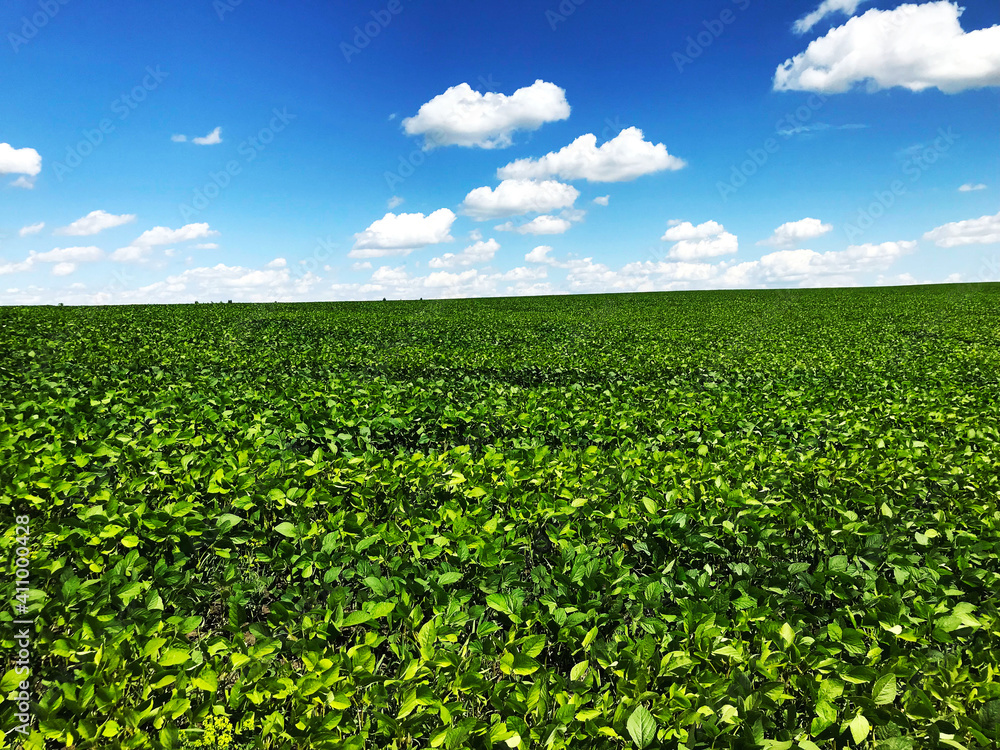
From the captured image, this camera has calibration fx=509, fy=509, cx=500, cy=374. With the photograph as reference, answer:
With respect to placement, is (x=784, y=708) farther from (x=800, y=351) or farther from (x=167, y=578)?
(x=800, y=351)

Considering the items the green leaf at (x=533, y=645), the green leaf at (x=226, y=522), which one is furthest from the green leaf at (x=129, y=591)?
the green leaf at (x=533, y=645)

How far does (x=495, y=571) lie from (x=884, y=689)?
6.44ft

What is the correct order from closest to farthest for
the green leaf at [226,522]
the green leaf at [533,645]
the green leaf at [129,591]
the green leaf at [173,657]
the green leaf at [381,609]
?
the green leaf at [173,657] → the green leaf at [533,645] → the green leaf at [381,609] → the green leaf at [129,591] → the green leaf at [226,522]

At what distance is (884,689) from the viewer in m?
2.19

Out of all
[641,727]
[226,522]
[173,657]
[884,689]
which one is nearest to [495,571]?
[641,727]

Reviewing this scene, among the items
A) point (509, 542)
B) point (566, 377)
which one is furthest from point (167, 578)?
point (566, 377)

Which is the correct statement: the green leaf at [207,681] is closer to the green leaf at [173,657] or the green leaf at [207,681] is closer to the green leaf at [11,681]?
the green leaf at [173,657]

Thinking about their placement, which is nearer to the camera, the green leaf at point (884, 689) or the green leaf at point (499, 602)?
the green leaf at point (884, 689)

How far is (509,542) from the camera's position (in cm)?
338

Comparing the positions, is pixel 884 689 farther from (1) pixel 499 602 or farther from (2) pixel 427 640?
(2) pixel 427 640

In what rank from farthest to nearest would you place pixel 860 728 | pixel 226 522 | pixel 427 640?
1. pixel 226 522
2. pixel 427 640
3. pixel 860 728

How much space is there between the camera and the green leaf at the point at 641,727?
6.64ft

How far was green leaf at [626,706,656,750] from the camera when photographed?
2.03m

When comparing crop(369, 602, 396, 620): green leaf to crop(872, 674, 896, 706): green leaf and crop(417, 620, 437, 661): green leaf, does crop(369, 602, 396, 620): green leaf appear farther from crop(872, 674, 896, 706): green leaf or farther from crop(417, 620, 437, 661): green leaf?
crop(872, 674, 896, 706): green leaf
